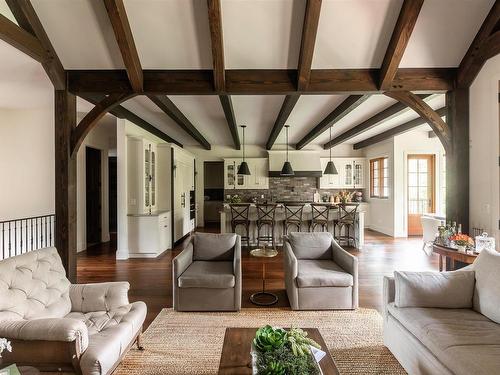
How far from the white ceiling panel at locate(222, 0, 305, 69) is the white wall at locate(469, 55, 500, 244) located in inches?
87.5

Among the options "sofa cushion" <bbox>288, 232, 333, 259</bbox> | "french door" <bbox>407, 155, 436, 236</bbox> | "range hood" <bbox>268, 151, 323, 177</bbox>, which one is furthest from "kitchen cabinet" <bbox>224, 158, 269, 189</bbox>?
"sofa cushion" <bbox>288, 232, 333, 259</bbox>

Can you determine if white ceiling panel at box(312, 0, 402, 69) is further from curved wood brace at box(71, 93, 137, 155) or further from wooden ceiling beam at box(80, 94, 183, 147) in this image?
wooden ceiling beam at box(80, 94, 183, 147)

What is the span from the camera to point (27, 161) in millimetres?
5020

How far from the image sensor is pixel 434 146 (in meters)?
6.95

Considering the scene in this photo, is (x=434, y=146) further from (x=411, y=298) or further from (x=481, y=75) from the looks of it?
(x=411, y=298)

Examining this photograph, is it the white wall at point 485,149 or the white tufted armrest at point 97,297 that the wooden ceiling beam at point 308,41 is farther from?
the white tufted armrest at point 97,297

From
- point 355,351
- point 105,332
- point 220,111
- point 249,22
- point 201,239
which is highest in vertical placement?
point 249,22

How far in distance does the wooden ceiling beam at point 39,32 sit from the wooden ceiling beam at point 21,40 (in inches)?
2.1

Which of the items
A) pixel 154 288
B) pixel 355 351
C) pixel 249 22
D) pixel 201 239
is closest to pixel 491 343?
pixel 355 351

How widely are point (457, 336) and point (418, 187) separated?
6368 millimetres

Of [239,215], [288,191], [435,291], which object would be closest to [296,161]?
[288,191]

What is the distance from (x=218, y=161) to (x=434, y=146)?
244 inches

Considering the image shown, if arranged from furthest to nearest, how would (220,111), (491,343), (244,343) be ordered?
(220,111), (244,343), (491,343)

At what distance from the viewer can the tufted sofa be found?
5.52 feet
